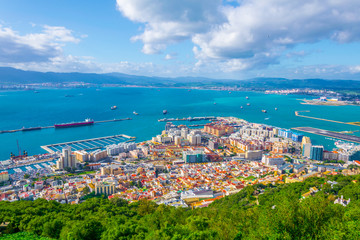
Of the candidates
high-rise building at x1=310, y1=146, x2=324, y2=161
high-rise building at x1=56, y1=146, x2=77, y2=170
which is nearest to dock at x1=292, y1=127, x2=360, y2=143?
high-rise building at x1=310, y1=146, x2=324, y2=161

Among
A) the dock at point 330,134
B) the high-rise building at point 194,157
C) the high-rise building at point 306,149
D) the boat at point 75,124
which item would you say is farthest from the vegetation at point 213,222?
the boat at point 75,124

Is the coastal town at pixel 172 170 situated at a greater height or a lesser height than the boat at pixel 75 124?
A: lesser

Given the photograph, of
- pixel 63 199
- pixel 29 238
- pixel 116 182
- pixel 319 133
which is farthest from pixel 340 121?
pixel 29 238

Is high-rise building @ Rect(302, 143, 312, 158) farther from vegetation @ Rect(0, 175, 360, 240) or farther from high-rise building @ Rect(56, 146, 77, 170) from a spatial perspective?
high-rise building @ Rect(56, 146, 77, 170)

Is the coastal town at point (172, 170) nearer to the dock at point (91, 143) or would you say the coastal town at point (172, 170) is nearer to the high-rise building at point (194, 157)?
the high-rise building at point (194, 157)

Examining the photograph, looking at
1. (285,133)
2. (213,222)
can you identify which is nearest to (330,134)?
(285,133)

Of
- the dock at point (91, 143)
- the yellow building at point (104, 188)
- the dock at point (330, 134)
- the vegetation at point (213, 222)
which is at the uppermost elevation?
the vegetation at point (213, 222)

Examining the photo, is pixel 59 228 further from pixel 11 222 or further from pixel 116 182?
pixel 116 182

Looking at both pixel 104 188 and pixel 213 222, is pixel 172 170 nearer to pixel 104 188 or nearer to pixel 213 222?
pixel 104 188
